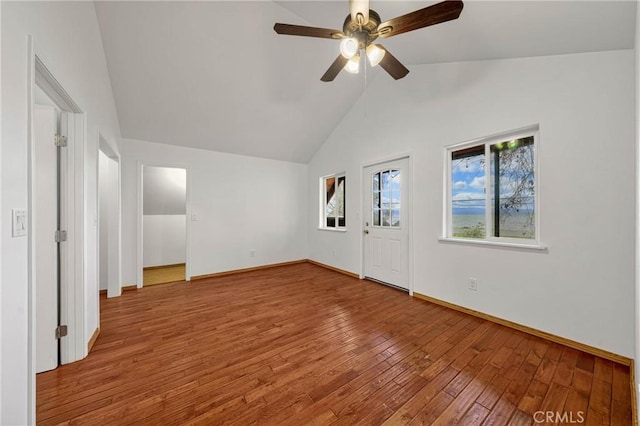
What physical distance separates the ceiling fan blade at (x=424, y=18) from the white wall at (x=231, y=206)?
358cm

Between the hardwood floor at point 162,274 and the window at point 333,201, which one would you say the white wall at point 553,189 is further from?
the hardwood floor at point 162,274

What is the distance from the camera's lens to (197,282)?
13.0 feet

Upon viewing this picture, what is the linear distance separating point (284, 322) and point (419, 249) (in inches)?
77.8

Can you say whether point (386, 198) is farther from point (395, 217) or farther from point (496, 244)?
point (496, 244)

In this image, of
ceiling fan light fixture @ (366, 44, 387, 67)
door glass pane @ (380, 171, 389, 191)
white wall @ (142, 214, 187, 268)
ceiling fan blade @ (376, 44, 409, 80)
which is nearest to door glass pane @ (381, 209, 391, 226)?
door glass pane @ (380, 171, 389, 191)

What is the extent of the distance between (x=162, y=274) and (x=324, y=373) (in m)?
4.16

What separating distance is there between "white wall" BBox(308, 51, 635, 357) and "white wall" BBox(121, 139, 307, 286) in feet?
9.44

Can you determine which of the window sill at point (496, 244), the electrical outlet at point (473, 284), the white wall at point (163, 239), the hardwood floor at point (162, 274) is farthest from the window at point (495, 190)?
the white wall at point (163, 239)

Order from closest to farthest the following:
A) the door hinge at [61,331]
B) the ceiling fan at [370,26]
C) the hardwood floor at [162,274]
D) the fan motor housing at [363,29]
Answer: the ceiling fan at [370,26] < the fan motor housing at [363,29] < the door hinge at [61,331] < the hardwood floor at [162,274]

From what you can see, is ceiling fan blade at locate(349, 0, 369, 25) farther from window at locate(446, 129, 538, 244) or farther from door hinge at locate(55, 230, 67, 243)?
door hinge at locate(55, 230, 67, 243)

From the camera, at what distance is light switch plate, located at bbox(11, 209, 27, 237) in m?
0.99

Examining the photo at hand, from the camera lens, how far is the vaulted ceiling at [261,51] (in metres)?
1.83

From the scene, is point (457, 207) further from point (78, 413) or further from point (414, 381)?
point (78, 413)

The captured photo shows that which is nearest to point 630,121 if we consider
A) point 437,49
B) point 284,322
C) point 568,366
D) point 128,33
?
point 437,49
